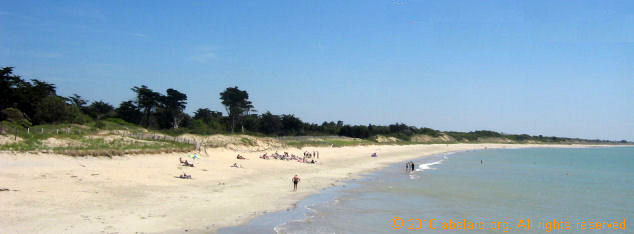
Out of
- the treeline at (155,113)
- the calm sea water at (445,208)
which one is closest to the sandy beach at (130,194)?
the calm sea water at (445,208)

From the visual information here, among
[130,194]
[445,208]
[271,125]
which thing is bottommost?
[445,208]

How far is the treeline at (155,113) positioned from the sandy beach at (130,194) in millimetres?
25206

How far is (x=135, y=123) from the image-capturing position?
71.9 m

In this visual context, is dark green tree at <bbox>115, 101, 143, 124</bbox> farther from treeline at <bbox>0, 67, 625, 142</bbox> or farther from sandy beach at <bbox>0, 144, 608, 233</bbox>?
sandy beach at <bbox>0, 144, 608, 233</bbox>

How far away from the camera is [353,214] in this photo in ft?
51.0

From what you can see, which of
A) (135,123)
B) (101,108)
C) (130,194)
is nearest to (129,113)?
(135,123)

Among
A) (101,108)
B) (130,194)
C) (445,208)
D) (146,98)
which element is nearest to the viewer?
(130,194)

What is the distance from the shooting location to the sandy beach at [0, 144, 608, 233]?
38.0 feet

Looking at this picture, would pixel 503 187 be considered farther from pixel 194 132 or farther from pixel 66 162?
pixel 194 132

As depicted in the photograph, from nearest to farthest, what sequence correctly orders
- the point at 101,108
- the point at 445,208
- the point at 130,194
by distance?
the point at 130,194
the point at 445,208
the point at 101,108

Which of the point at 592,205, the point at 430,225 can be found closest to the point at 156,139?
the point at 430,225

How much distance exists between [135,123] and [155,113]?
138 inches

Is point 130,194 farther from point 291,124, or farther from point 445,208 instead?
point 291,124

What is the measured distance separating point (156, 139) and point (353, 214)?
26.3 meters
